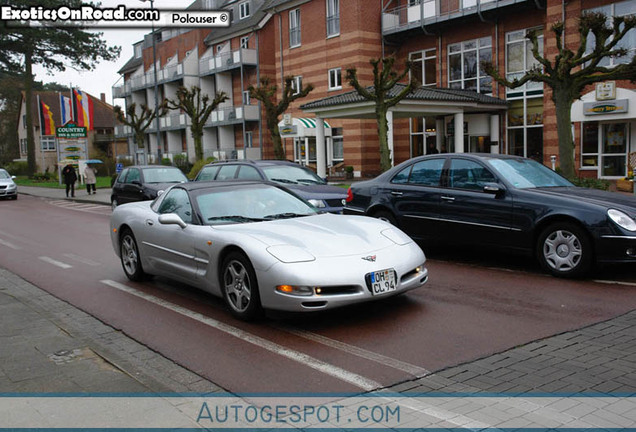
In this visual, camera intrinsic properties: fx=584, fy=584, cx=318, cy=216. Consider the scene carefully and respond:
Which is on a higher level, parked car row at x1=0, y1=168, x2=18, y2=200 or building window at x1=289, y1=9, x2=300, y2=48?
building window at x1=289, y1=9, x2=300, y2=48

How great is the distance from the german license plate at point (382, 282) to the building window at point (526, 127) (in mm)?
24270

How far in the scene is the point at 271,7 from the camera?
40281 mm

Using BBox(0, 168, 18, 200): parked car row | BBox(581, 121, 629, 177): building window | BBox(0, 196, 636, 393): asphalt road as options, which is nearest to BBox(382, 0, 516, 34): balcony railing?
BBox(581, 121, 629, 177): building window

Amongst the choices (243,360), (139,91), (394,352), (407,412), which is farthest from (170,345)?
(139,91)

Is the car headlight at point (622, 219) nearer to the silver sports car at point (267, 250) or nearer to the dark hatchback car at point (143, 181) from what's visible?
the silver sports car at point (267, 250)

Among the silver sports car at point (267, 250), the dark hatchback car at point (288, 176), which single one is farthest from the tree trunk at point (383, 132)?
the silver sports car at point (267, 250)

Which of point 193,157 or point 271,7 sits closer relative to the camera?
point 271,7

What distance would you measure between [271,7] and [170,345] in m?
38.3

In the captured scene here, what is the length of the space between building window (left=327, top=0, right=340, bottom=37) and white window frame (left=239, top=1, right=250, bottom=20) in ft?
46.6

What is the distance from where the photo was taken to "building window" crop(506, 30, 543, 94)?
91.5 feet

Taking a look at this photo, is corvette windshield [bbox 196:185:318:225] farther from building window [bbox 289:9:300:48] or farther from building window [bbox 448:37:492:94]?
building window [bbox 289:9:300:48]

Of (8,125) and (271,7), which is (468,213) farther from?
(8,125)

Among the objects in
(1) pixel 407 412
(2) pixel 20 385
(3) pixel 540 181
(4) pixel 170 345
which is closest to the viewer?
(1) pixel 407 412

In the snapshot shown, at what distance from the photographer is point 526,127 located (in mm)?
28562
